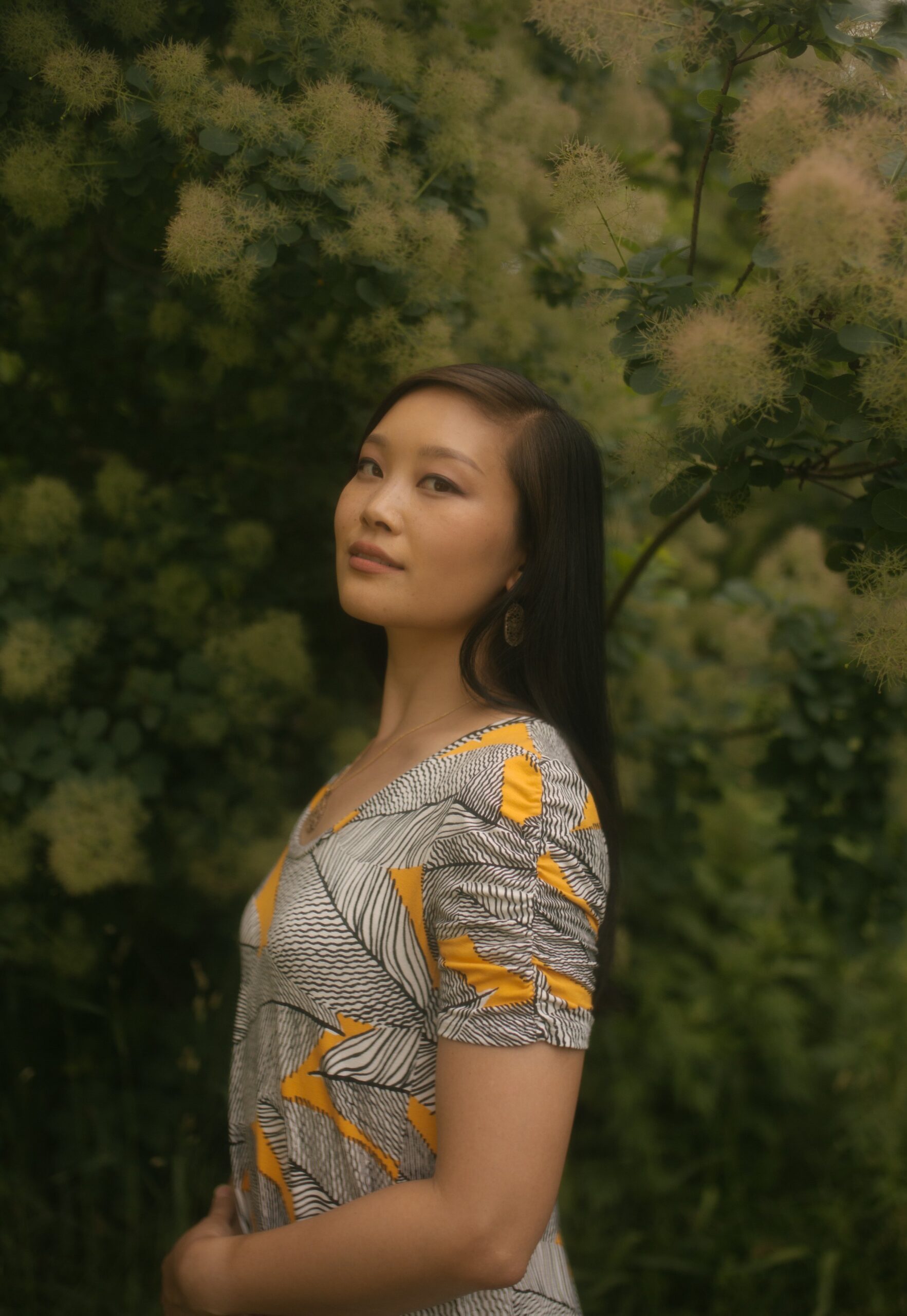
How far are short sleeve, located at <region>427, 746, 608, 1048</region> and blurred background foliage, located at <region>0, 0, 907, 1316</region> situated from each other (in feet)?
1.23

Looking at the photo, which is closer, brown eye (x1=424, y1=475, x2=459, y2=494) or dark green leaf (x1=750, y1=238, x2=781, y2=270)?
dark green leaf (x1=750, y1=238, x2=781, y2=270)

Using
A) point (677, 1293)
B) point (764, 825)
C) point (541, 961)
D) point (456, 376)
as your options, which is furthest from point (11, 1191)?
point (764, 825)

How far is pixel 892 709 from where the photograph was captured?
5.65 ft

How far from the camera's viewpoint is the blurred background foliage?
100 centimetres

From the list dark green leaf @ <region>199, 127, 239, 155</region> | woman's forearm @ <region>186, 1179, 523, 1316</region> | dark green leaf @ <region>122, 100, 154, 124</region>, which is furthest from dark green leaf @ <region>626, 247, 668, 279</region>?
woman's forearm @ <region>186, 1179, 523, 1316</region>

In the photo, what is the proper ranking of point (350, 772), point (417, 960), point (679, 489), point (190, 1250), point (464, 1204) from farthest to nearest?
point (350, 772) < point (679, 489) < point (190, 1250) < point (417, 960) < point (464, 1204)

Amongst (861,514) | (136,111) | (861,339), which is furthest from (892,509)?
(136,111)

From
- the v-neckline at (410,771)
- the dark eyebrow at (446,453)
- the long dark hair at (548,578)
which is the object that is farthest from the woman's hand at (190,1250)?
the dark eyebrow at (446,453)

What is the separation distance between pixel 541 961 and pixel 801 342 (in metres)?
0.62

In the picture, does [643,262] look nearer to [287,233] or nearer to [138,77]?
[287,233]

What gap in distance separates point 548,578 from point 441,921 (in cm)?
40

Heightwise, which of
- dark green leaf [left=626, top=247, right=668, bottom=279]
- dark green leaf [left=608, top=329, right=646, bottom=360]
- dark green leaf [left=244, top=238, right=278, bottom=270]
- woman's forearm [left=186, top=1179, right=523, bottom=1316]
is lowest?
woman's forearm [left=186, top=1179, right=523, bottom=1316]

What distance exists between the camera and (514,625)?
1088 mm

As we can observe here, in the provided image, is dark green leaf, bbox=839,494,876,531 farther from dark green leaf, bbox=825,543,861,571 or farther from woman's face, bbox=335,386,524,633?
woman's face, bbox=335,386,524,633
